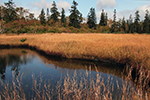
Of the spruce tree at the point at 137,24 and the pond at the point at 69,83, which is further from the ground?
the spruce tree at the point at 137,24

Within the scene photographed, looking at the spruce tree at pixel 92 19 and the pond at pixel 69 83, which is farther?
the spruce tree at pixel 92 19

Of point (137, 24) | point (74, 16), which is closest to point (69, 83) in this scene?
point (74, 16)

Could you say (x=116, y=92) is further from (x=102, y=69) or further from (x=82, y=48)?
(x=82, y=48)

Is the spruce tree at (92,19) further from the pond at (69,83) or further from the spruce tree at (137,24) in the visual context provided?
the pond at (69,83)

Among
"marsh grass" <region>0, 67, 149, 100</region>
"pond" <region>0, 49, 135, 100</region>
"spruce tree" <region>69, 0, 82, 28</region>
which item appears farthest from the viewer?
"spruce tree" <region>69, 0, 82, 28</region>

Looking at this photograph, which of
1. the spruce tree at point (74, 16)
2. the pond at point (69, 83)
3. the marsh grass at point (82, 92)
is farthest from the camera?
the spruce tree at point (74, 16)

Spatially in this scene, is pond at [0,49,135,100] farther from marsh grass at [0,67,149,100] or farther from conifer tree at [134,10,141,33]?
conifer tree at [134,10,141,33]

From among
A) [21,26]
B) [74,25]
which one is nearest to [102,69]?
[21,26]

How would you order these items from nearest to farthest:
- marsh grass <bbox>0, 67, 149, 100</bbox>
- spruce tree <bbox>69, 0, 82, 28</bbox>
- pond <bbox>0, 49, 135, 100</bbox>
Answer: marsh grass <bbox>0, 67, 149, 100</bbox> → pond <bbox>0, 49, 135, 100</bbox> → spruce tree <bbox>69, 0, 82, 28</bbox>

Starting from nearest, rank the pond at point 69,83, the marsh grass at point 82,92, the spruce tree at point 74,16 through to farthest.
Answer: the marsh grass at point 82,92 < the pond at point 69,83 < the spruce tree at point 74,16

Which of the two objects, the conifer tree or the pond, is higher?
the conifer tree

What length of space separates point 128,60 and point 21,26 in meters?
37.7

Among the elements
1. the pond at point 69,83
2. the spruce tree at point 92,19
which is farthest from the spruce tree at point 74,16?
the pond at point 69,83

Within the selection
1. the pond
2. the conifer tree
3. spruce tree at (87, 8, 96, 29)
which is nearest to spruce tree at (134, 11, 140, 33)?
the conifer tree
